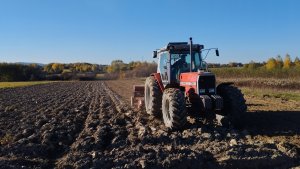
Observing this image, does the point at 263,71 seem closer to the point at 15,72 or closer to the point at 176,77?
the point at 176,77

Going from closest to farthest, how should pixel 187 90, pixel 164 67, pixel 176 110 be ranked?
1. pixel 176 110
2. pixel 187 90
3. pixel 164 67

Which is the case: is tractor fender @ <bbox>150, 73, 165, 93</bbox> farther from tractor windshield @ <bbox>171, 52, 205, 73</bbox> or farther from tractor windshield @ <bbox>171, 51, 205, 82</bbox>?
tractor windshield @ <bbox>171, 52, 205, 73</bbox>

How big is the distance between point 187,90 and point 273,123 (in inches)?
104

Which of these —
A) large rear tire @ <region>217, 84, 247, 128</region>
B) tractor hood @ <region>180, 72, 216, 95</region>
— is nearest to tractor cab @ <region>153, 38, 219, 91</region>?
tractor hood @ <region>180, 72, 216, 95</region>

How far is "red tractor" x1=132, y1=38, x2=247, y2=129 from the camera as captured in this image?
10062 mm

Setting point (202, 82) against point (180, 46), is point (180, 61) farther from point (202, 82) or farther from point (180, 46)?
point (202, 82)

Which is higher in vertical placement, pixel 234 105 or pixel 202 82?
pixel 202 82

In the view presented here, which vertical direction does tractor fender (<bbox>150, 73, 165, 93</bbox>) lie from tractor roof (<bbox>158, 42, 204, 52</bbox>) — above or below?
below

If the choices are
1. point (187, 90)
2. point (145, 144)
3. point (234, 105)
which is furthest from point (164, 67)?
point (145, 144)

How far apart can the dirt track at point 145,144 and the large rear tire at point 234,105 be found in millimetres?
423

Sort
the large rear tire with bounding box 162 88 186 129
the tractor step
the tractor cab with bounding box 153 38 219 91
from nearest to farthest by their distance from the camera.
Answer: the large rear tire with bounding box 162 88 186 129, the tractor cab with bounding box 153 38 219 91, the tractor step

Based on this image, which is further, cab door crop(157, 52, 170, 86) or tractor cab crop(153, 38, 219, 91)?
cab door crop(157, 52, 170, 86)

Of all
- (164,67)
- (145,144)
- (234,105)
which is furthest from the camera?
(164,67)

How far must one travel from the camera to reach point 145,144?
28.5 ft
